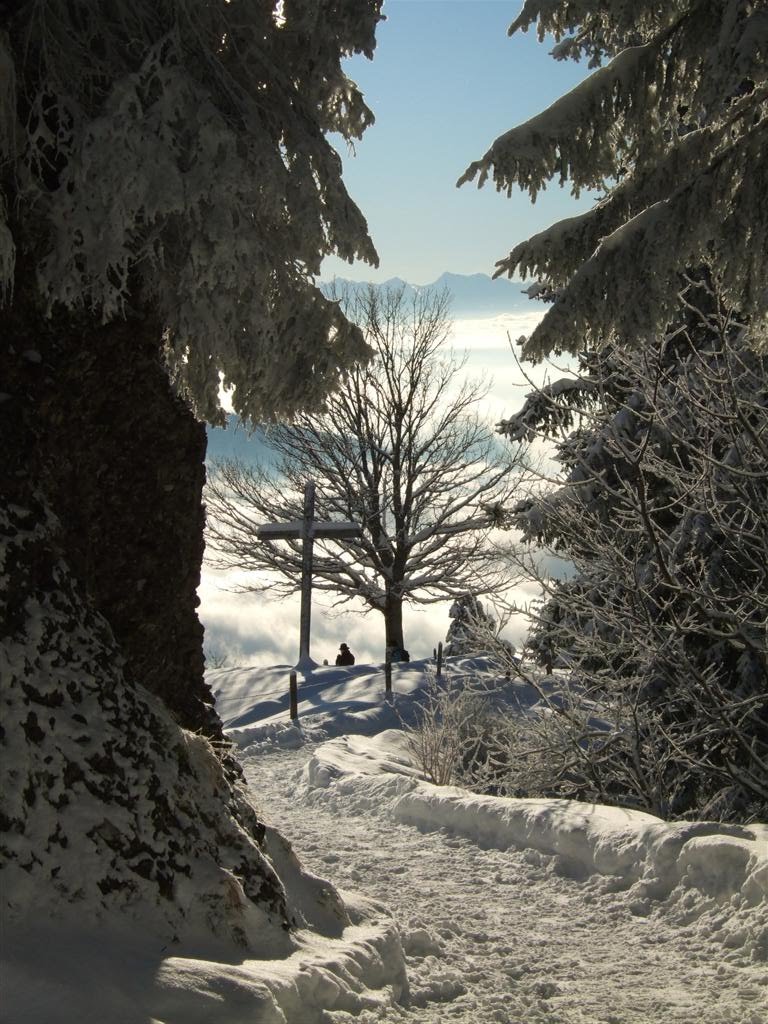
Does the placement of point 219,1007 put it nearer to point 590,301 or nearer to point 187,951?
point 187,951

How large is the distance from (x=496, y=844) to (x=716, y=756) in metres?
4.10

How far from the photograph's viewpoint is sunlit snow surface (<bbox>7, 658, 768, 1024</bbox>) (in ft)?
9.62

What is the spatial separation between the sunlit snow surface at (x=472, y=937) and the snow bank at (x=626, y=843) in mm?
12

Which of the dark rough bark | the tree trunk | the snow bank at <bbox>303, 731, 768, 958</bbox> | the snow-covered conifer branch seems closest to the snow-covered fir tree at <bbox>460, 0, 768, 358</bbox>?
the snow-covered conifer branch

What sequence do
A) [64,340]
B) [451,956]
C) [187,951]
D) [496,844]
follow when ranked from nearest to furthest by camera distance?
[187,951]
[64,340]
[451,956]
[496,844]

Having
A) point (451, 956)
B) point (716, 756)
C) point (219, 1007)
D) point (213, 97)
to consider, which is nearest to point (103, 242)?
point (213, 97)

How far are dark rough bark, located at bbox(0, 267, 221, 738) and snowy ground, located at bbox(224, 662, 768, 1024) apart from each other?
5.84 feet

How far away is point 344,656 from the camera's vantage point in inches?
869

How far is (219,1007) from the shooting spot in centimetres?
294

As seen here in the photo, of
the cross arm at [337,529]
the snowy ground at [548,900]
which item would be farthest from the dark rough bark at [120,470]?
the cross arm at [337,529]

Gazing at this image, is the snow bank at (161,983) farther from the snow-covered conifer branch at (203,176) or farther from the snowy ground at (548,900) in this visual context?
the snow-covered conifer branch at (203,176)

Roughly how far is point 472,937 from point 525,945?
0.28 metres

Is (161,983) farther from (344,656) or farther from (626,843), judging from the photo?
(344,656)

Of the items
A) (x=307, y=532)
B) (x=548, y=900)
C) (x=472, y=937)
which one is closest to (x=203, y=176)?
(x=472, y=937)
